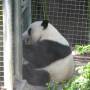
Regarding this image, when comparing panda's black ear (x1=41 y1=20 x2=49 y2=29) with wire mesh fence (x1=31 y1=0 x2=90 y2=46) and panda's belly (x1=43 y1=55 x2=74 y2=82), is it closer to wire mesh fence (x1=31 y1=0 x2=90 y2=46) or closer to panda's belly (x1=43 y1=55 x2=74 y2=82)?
panda's belly (x1=43 y1=55 x2=74 y2=82)

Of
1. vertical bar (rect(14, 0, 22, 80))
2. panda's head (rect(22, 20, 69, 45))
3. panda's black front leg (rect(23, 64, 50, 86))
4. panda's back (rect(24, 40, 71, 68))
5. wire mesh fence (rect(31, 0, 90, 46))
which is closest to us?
vertical bar (rect(14, 0, 22, 80))

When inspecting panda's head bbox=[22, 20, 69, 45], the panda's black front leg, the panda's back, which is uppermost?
panda's head bbox=[22, 20, 69, 45]

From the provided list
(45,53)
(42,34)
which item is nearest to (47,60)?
(45,53)

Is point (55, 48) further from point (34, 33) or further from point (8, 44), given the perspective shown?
point (8, 44)

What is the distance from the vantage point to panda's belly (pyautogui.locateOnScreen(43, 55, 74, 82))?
6031 millimetres

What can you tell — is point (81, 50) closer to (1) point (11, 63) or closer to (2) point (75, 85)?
(2) point (75, 85)

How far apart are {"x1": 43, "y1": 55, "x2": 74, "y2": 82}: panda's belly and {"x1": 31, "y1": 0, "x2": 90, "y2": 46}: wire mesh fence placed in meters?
1.38

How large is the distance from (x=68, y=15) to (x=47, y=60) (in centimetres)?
176

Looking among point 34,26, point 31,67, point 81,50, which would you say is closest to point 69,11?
point 34,26

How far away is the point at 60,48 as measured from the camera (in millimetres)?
6074

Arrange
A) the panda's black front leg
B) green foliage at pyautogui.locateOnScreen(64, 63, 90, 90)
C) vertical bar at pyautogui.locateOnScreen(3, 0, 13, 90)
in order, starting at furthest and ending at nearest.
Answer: the panda's black front leg, vertical bar at pyautogui.locateOnScreen(3, 0, 13, 90), green foliage at pyautogui.locateOnScreen(64, 63, 90, 90)

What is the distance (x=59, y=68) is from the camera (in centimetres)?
604

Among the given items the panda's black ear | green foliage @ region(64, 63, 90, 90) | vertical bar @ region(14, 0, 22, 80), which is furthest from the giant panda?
green foliage @ region(64, 63, 90, 90)

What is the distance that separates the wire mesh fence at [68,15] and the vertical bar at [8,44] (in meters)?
2.65
